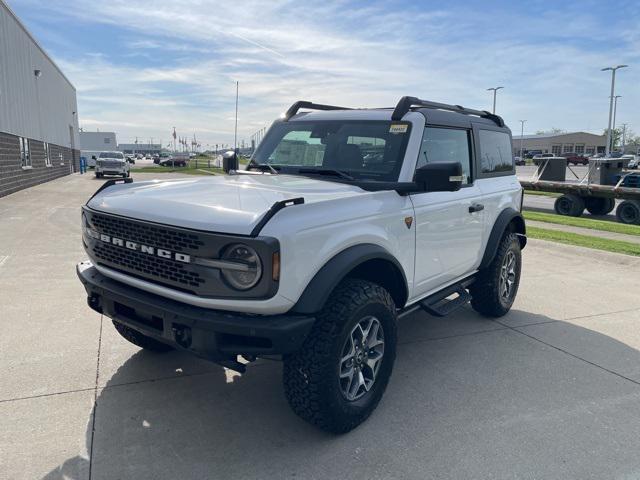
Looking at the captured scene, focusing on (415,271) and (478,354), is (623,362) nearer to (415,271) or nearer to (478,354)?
(478,354)

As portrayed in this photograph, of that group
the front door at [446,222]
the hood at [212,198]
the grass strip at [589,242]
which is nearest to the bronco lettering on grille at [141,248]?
the hood at [212,198]

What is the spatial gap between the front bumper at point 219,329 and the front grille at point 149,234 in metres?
0.33

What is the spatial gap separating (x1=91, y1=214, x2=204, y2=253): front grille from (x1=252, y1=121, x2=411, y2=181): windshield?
60.9 inches

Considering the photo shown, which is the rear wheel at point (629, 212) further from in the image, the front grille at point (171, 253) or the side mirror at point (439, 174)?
the front grille at point (171, 253)

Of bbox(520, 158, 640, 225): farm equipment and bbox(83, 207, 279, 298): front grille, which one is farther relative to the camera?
bbox(520, 158, 640, 225): farm equipment

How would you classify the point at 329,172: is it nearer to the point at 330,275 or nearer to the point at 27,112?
the point at 330,275

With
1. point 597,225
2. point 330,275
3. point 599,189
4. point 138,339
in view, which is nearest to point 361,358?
point 330,275

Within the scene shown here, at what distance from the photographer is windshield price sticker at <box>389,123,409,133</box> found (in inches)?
153

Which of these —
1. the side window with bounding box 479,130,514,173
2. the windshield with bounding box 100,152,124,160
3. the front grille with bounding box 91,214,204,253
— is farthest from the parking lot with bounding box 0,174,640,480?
the windshield with bounding box 100,152,124,160

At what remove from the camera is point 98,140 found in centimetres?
10019

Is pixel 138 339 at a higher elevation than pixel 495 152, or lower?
lower

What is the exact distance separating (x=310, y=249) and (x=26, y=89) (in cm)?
2486

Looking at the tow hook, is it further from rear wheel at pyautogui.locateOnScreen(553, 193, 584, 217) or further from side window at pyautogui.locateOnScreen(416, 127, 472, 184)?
rear wheel at pyautogui.locateOnScreen(553, 193, 584, 217)

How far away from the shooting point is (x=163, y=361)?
4.04m
